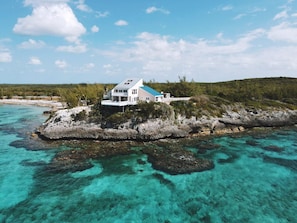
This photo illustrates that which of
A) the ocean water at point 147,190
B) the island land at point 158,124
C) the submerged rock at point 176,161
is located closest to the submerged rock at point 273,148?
the ocean water at point 147,190

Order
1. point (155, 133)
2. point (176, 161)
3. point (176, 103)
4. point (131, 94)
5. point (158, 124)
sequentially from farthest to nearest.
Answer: point (176, 103) < point (131, 94) < point (158, 124) < point (155, 133) < point (176, 161)

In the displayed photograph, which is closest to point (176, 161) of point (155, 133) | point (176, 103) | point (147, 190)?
point (147, 190)

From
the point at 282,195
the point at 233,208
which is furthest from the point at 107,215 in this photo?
the point at 282,195

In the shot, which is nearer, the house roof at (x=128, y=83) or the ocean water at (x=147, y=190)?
the ocean water at (x=147, y=190)

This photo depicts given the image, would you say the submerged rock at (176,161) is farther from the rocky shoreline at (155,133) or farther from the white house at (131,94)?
the white house at (131,94)

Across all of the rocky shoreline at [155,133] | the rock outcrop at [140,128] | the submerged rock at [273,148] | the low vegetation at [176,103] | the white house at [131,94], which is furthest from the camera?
the white house at [131,94]

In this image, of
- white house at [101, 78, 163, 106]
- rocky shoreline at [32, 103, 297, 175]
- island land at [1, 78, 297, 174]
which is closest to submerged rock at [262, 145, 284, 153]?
rocky shoreline at [32, 103, 297, 175]

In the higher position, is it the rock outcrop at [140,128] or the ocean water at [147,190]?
the rock outcrop at [140,128]

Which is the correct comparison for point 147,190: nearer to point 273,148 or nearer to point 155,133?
point 155,133
